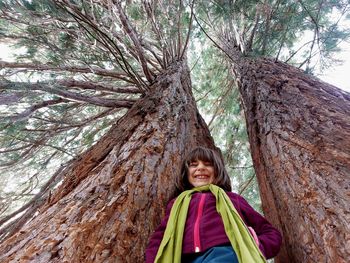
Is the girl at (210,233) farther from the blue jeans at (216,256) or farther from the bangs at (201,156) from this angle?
the bangs at (201,156)

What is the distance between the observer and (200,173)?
2.18 metres

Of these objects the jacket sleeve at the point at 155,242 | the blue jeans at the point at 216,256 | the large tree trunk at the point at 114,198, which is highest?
the large tree trunk at the point at 114,198

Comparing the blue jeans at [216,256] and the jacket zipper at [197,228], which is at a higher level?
the jacket zipper at [197,228]

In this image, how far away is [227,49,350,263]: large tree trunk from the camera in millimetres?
1487

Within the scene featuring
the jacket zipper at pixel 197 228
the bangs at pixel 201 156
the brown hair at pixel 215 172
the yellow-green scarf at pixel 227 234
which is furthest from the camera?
the bangs at pixel 201 156

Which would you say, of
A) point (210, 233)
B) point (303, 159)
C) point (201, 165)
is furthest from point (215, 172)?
point (210, 233)

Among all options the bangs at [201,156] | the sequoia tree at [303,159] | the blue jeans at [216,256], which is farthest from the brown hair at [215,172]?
the blue jeans at [216,256]

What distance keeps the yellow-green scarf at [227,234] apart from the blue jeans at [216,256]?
0.08m

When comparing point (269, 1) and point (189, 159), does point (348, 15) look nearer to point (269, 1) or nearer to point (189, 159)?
point (269, 1)

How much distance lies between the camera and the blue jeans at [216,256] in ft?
4.49

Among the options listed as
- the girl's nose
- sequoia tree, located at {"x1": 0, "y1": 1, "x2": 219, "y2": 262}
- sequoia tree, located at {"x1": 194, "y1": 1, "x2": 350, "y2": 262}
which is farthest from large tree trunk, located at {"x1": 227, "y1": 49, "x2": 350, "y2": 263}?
sequoia tree, located at {"x1": 0, "y1": 1, "x2": 219, "y2": 262}

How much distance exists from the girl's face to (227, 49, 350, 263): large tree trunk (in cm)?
45

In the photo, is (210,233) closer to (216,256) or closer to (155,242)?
(216,256)

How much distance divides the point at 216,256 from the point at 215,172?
850 millimetres
